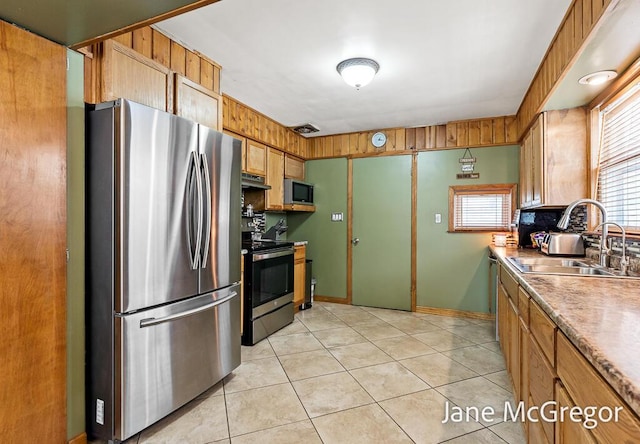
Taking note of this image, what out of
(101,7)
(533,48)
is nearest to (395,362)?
(533,48)

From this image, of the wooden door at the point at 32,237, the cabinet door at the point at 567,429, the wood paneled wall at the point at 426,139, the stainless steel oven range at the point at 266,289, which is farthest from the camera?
the wood paneled wall at the point at 426,139

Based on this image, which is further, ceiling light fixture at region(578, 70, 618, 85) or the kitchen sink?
the kitchen sink

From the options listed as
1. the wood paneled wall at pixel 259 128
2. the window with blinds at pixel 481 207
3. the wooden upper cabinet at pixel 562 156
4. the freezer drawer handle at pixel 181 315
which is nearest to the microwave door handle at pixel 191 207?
the freezer drawer handle at pixel 181 315

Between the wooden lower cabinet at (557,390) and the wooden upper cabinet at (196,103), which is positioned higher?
the wooden upper cabinet at (196,103)

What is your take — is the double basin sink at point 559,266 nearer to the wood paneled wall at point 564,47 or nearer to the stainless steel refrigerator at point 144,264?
the wood paneled wall at point 564,47

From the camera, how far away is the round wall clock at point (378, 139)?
4426 millimetres

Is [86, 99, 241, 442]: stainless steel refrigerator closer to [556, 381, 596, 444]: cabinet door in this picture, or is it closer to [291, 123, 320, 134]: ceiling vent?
[556, 381, 596, 444]: cabinet door

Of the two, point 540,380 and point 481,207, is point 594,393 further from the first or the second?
point 481,207

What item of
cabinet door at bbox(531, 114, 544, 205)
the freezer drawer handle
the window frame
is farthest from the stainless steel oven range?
the window frame

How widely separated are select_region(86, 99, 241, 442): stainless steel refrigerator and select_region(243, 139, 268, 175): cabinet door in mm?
1505

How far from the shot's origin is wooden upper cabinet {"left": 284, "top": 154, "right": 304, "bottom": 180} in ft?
14.5

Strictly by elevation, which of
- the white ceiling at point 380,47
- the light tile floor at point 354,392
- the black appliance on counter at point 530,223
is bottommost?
the light tile floor at point 354,392

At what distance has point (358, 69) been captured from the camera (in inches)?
98.1

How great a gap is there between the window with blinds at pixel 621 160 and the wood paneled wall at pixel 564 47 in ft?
1.42
